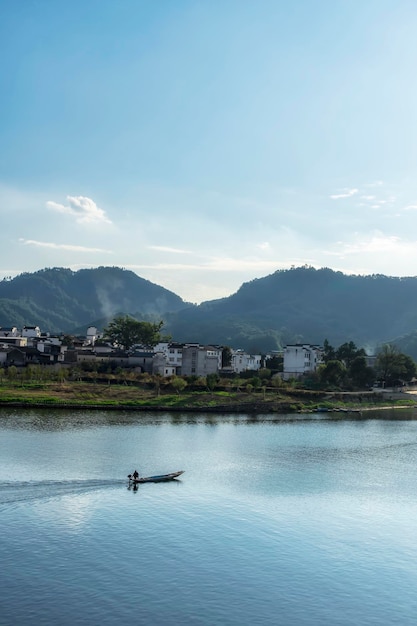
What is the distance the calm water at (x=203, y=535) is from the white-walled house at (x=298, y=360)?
2298 inches

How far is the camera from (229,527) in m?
23.9

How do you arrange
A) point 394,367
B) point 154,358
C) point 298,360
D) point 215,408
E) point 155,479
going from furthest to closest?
point 298,360, point 394,367, point 154,358, point 215,408, point 155,479

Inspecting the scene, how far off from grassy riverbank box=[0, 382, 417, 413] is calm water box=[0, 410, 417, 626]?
17.2 m

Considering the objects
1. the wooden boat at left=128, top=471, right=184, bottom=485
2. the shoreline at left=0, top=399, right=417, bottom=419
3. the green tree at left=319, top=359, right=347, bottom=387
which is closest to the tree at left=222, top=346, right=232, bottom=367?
the green tree at left=319, top=359, right=347, bottom=387

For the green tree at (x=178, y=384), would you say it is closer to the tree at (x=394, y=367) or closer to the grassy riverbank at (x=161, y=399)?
the grassy riverbank at (x=161, y=399)

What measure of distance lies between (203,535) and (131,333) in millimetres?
77824

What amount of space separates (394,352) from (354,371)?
12.5 meters

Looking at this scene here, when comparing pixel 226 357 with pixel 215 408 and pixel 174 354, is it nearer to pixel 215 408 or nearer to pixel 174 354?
pixel 174 354

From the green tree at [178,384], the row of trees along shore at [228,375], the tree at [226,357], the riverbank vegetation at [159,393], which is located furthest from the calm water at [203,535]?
the tree at [226,357]

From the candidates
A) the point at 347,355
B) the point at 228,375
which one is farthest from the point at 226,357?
the point at 347,355

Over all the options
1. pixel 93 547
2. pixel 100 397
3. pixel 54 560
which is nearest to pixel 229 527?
pixel 93 547

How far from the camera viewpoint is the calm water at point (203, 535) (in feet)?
56.3

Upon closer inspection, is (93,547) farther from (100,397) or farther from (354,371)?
(354,371)

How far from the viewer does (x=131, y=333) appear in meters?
99.6
